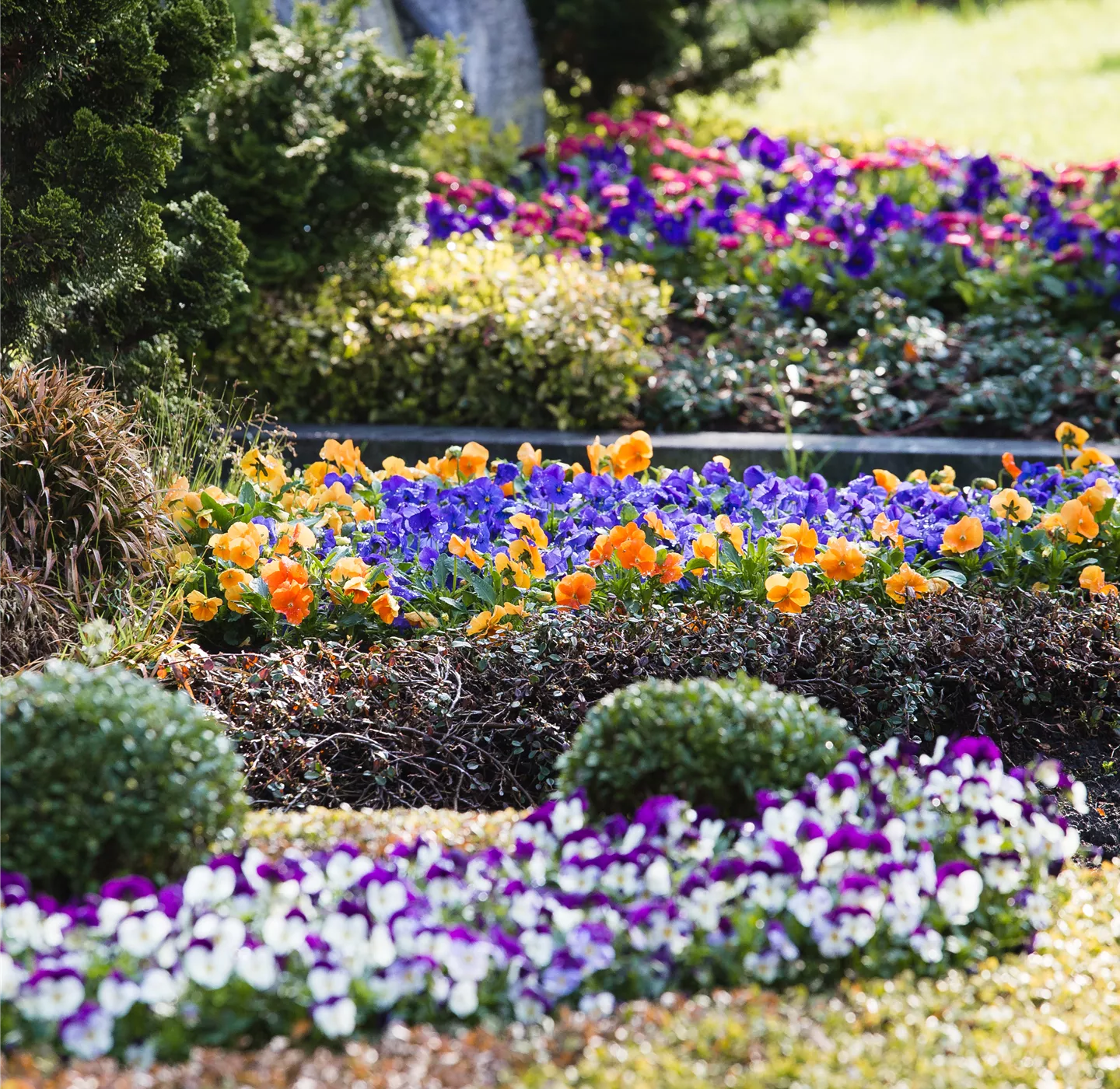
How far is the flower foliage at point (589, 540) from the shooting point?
142 inches

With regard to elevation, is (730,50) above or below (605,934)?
above

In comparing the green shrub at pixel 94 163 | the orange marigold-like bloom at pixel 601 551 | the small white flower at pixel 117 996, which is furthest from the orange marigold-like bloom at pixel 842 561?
the green shrub at pixel 94 163

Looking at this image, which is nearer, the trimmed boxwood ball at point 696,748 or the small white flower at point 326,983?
the small white flower at point 326,983

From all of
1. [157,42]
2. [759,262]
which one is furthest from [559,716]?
[759,262]

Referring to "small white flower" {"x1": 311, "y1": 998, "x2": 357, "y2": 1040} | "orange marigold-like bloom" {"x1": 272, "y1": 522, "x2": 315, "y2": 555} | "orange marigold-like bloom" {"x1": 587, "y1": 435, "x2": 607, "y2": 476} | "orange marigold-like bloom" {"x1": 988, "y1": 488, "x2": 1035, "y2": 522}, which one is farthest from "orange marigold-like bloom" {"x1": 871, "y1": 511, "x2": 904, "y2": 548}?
"small white flower" {"x1": 311, "y1": 998, "x2": 357, "y2": 1040}

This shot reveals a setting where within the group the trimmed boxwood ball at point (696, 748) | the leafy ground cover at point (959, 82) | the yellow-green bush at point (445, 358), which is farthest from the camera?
the leafy ground cover at point (959, 82)

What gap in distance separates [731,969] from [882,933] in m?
0.28

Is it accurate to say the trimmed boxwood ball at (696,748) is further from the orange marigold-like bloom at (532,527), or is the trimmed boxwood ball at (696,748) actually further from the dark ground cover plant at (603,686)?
the orange marigold-like bloom at (532,527)

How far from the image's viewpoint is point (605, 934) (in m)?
2.02

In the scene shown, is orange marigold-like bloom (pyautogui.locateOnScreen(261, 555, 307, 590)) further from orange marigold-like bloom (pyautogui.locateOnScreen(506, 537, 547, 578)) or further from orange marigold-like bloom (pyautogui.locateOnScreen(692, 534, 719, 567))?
orange marigold-like bloom (pyautogui.locateOnScreen(692, 534, 719, 567))

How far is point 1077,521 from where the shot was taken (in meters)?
3.84

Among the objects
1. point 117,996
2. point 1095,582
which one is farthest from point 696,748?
point 1095,582

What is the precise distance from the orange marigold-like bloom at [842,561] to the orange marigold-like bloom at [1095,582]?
0.63 m

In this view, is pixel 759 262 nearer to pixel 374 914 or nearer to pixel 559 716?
pixel 559 716
